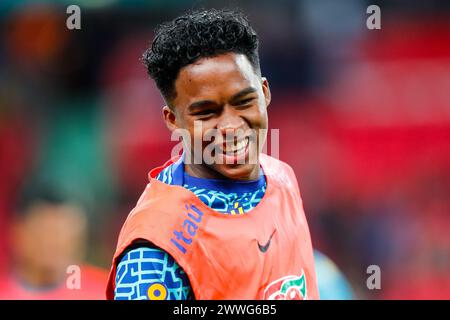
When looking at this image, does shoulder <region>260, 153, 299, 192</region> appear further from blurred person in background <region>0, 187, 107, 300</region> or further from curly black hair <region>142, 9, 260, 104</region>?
blurred person in background <region>0, 187, 107, 300</region>

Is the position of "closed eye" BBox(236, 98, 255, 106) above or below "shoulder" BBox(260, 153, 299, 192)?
above

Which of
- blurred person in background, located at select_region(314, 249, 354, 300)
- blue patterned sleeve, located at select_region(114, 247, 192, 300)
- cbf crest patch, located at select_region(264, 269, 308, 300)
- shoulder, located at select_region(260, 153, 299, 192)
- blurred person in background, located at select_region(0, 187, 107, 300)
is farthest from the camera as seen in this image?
blurred person in background, located at select_region(0, 187, 107, 300)

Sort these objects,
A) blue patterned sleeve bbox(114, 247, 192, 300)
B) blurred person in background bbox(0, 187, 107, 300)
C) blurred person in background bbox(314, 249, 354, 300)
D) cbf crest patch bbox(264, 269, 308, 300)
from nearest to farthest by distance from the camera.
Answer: blue patterned sleeve bbox(114, 247, 192, 300) < cbf crest patch bbox(264, 269, 308, 300) < blurred person in background bbox(314, 249, 354, 300) < blurred person in background bbox(0, 187, 107, 300)

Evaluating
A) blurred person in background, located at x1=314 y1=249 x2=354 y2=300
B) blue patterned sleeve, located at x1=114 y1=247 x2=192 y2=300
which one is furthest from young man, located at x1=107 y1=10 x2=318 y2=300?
blurred person in background, located at x1=314 y1=249 x2=354 y2=300

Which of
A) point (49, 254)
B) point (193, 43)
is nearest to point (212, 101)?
point (193, 43)

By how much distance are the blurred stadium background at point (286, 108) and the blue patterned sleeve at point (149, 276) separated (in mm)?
2569

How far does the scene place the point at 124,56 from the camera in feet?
14.6

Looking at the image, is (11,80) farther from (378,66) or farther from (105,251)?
(378,66)

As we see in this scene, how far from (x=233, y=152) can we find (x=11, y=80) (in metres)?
3.12

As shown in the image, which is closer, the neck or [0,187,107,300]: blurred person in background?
the neck

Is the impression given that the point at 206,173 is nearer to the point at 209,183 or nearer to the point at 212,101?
the point at 209,183

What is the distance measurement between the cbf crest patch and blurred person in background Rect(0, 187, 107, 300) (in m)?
2.53

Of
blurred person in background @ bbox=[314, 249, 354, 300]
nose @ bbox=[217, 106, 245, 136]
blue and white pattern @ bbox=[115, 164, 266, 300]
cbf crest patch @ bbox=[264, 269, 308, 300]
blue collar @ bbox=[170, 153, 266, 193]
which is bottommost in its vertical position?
blurred person in background @ bbox=[314, 249, 354, 300]

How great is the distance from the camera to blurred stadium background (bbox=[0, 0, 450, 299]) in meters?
4.26
